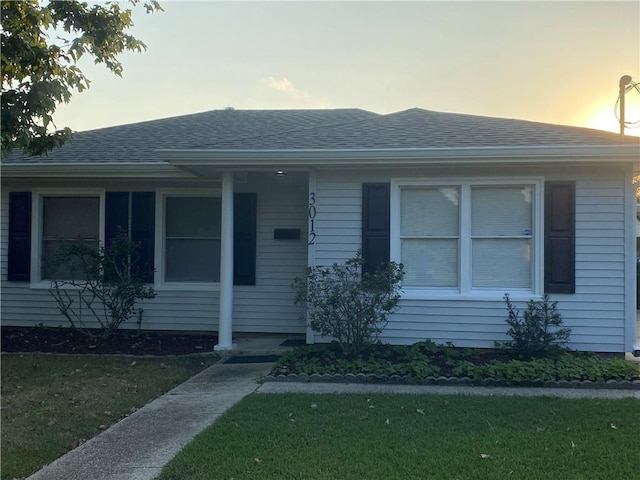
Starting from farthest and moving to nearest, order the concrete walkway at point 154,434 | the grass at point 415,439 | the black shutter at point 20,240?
1. the black shutter at point 20,240
2. the concrete walkway at point 154,434
3. the grass at point 415,439

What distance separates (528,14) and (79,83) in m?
7.80

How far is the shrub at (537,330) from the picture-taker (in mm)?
6852

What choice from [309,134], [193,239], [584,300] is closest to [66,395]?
[193,239]

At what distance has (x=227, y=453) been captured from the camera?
154 inches

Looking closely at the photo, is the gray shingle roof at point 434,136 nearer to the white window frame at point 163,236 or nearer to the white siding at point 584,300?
the white siding at point 584,300

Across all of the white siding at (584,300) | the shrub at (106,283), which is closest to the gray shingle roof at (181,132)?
the shrub at (106,283)

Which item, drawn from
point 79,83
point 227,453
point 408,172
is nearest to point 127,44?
point 79,83

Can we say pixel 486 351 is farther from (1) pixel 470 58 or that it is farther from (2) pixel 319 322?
(1) pixel 470 58

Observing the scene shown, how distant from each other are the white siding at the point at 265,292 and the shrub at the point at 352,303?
6.62 ft

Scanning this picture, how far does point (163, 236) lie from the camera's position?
909 cm

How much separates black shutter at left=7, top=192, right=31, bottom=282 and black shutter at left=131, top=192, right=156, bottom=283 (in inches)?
77.7

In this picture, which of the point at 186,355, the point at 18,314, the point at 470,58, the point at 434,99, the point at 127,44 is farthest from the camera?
the point at 434,99

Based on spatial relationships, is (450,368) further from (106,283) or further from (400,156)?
(106,283)

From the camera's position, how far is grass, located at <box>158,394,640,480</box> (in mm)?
3584
